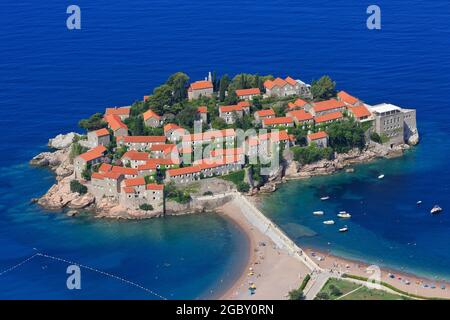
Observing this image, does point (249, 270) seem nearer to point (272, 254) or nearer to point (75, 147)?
point (272, 254)

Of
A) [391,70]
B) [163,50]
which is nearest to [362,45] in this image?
[391,70]

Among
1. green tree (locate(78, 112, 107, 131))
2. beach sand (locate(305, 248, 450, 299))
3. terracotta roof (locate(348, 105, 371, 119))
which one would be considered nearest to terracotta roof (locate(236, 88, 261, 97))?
terracotta roof (locate(348, 105, 371, 119))

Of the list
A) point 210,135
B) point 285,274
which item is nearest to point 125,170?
point 210,135

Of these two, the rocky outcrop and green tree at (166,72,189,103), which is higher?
green tree at (166,72,189,103)

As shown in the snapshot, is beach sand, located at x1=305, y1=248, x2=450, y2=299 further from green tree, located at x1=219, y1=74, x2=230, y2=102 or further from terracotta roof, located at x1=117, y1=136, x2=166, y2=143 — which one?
green tree, located at x1=219, y1=74, x2=230, y2=102

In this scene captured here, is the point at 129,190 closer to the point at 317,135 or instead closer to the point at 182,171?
the point at 182,171
